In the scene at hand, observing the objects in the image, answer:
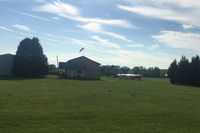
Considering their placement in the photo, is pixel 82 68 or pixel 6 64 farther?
pixel 82 68

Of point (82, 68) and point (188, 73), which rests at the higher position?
point (82, 68)

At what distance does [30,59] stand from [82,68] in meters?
11.8

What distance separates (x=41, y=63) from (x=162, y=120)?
40.4 m

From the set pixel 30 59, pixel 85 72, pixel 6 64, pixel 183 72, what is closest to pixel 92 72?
pixel 85 72

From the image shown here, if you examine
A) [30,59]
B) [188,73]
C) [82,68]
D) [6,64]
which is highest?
[30,59]

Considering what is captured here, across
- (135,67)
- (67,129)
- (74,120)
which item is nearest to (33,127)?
(67,129)

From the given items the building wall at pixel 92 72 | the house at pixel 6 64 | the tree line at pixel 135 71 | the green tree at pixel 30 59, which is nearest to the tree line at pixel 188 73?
the building wall at pixel 92 72

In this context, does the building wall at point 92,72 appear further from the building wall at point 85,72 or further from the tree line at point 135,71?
the tree line at point 135,71

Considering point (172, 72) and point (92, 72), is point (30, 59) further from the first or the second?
point (172, 72)

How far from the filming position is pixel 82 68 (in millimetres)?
47500

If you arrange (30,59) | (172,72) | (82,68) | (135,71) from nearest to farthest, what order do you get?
(30,59) < (172,72) < (82,68) < (135,71)

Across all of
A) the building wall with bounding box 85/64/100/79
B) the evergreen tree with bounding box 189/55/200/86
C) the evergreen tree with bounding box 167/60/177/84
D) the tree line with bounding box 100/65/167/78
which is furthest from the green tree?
the tree line with bounding box 100/65/167/78

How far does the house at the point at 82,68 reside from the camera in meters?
47.4

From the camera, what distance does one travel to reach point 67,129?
5.92 meters
